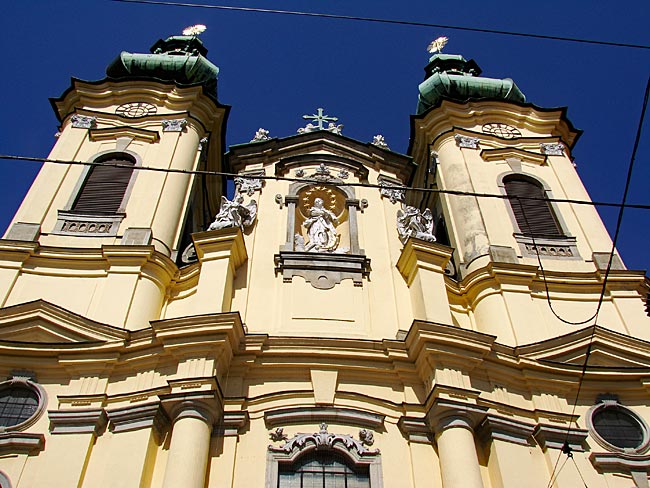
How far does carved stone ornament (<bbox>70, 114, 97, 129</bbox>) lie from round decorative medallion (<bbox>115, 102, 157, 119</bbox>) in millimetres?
679

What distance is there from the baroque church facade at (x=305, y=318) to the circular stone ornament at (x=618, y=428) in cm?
4

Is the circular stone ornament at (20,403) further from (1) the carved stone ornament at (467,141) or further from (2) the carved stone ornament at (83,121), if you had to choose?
(1) the carved stone ornament at (467,141)

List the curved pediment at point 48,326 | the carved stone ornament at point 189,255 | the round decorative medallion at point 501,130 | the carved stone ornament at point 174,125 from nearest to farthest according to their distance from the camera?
the curved pediment at point 48,326, the carved stone ornament at point 189,255, the carved stone ornament at point 174,125, the round decorative medallion at point 501,130

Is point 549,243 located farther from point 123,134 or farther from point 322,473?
point 123,134

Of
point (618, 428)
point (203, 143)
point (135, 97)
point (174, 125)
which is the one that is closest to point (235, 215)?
point (203, 143)

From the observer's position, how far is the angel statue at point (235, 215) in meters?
13.0

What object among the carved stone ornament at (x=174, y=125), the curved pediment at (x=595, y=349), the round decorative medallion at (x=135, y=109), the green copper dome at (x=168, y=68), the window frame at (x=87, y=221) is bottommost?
the curved pediment at (x=595, y=349)

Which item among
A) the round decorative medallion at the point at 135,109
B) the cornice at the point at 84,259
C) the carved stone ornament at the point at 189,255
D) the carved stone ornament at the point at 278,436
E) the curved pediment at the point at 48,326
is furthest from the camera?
the round decorative medallion at the point at 135,109

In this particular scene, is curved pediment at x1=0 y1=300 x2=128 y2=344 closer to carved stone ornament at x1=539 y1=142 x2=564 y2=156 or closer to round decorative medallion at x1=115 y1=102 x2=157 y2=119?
round decorative medallion at x1=115 y1=102 x2=157 y2=119

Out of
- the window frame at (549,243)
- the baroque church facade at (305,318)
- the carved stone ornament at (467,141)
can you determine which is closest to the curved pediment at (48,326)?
the baroque church facade at (305,318)

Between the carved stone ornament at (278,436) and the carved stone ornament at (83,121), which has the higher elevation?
the carved stone ornament at (83,121)

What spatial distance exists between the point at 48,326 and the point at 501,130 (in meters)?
12.0

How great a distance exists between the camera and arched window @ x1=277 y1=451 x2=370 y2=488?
934 cm

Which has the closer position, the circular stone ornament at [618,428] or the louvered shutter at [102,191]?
the circular stone ornament at [618,428]
